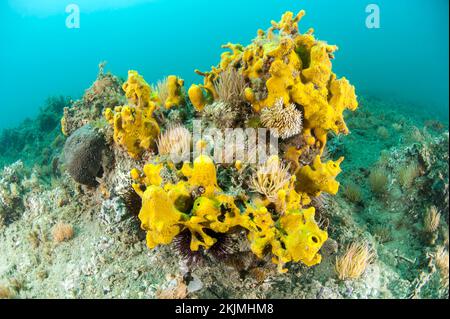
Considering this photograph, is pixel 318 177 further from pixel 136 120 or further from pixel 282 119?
pixel 136 120

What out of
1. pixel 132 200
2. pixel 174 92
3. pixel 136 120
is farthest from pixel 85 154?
pixel 174 92

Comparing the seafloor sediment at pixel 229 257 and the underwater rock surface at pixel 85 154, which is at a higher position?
the underwater rock surface at pixel 85 154

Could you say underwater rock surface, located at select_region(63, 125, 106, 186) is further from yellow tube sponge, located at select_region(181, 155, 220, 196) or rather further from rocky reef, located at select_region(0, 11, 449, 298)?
yellow tube sponge, located at select_region(181, 155, 220, 196)

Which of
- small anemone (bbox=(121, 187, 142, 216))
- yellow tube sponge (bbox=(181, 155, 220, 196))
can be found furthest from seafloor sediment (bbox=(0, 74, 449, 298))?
yellow tube sponge (bbox=(181, 155, 220, 196))

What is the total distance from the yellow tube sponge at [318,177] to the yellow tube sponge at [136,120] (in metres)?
2.78

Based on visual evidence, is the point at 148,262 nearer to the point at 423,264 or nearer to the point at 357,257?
the point at 357,257

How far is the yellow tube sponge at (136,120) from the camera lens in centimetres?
539

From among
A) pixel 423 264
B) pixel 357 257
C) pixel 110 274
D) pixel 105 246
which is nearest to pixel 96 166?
pixel 105 246

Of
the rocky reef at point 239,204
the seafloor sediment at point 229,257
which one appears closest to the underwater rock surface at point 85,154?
the rocky reef at point 239,204

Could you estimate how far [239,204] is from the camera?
166 inches

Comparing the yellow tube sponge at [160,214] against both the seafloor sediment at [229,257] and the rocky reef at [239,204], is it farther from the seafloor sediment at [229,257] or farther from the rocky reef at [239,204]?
the seafloor sediment at [229,257]

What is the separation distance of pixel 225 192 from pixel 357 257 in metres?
2.39

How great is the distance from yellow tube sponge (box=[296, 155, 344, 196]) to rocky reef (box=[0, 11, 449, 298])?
17 mm

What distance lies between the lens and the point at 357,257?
4750 millimetres
